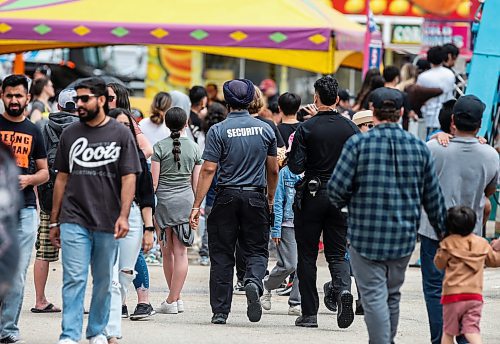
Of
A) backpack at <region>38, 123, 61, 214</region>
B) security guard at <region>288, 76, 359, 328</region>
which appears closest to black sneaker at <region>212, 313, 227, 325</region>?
→ security guard at <region>288, 76, 359, 328</region>

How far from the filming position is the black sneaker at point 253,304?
31.0ft

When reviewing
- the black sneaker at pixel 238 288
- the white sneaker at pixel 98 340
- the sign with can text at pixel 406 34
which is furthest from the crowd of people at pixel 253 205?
the sign with can text at pixel 406 34

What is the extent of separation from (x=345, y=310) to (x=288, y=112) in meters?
2.59

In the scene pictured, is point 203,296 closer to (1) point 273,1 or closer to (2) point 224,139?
(2) point 224,139

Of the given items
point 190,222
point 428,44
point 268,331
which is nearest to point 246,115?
point 190,222

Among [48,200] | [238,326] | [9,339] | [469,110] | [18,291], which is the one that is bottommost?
[238,326]

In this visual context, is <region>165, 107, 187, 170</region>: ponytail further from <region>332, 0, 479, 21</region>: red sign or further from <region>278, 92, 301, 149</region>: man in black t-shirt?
<region>332, 0, 479, 21</region>: red sign

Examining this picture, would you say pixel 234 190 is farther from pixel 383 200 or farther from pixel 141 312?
pixel 383 200

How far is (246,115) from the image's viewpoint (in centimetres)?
970

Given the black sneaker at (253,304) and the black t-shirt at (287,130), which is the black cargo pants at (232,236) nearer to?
the black sneaker at (253,304)

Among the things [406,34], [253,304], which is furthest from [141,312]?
[406,34]

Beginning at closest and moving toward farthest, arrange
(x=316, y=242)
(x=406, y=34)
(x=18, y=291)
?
1. (x=18, y=291)
2. (x=316, y=242)
3. (x=406, y=34)

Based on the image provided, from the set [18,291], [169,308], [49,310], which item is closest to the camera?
[18,291]

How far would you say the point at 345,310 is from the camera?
9.18 m
